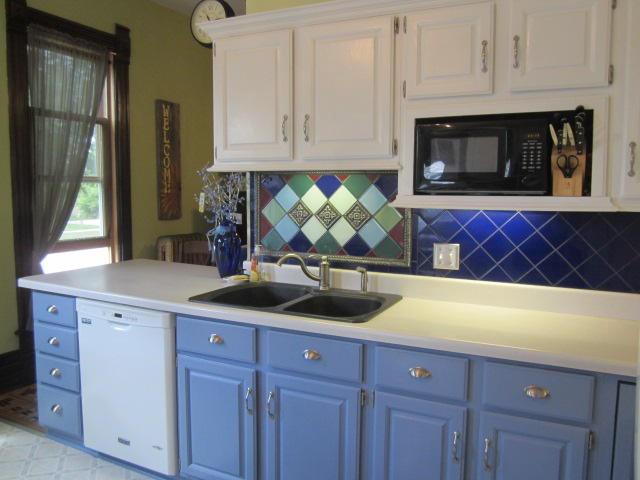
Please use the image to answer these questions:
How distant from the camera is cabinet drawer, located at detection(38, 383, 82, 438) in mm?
2611

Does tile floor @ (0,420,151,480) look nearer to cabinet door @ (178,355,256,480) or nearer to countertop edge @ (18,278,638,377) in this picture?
cabinet door @ (178,355,256,480)

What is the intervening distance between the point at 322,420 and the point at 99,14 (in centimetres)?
365

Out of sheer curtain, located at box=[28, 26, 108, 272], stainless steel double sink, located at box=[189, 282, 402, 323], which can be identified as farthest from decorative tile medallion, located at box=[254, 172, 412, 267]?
sheer curtain, located at box=[28, 26, 108, 272]

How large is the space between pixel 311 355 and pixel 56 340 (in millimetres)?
1485

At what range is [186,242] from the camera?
15.6ft

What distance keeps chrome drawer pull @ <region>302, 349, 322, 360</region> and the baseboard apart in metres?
2.63

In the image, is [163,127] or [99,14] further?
[163,127]

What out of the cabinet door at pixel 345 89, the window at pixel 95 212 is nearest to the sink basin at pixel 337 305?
the cabinet door at pixel 345 89

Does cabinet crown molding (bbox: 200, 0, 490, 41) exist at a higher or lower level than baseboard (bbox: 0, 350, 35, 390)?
higher

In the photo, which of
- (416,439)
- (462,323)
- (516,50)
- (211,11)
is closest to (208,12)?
(211,11)

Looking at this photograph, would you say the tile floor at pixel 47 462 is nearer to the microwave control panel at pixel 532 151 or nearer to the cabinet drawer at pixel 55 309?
→ the cabinet drawer at pixel 55 309

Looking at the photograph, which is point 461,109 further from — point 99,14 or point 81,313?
point 99,14

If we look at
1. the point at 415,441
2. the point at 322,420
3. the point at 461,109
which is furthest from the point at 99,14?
the point at 415,441

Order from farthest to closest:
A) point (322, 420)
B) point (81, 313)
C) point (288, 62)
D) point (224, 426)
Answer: point (81, 313) < point (288, 62) < point (224, 426) < point (322, 420)
